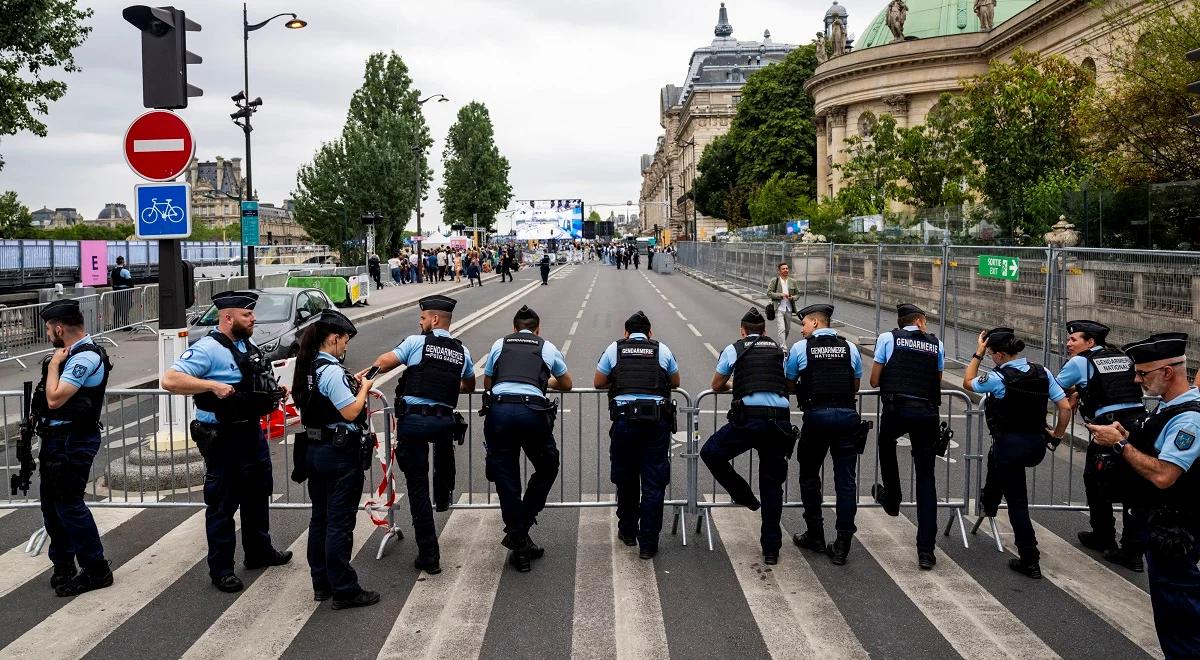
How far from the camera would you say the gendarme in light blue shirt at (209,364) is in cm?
589

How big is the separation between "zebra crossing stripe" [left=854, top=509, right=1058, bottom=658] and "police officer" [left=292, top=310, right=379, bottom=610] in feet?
10.9

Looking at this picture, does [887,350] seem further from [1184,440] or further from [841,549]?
[1184,440]

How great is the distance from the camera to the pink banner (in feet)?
96.0

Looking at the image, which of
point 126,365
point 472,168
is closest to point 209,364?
point 126,365

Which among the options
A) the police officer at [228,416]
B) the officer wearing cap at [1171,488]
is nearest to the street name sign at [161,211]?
the police officer at [228,416]

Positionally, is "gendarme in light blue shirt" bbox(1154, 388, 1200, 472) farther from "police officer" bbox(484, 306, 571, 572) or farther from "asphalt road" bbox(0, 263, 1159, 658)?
"police officer" bbox(484, 306, 571, 572)

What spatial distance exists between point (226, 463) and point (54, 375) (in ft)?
3.73

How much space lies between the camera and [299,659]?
5043 millimetres

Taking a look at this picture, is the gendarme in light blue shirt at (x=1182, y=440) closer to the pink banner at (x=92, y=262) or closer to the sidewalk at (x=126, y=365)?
the sidewalk at (x=126, y=365)

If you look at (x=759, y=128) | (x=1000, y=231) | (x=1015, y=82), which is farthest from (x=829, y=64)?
(x=1000, y=231)

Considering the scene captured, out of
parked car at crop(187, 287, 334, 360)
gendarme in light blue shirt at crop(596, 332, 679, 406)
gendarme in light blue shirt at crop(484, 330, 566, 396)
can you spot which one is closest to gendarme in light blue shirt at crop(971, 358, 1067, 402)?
gendarme in light blue shirt at crop(596, 332, 679, 406)

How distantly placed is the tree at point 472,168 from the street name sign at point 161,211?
82.3m

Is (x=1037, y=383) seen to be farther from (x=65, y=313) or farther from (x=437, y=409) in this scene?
(x=65, y=313)

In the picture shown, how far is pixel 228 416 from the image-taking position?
5.98 metres
